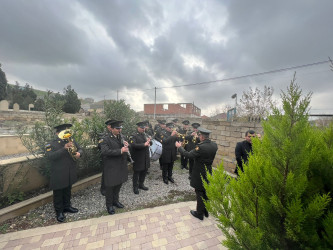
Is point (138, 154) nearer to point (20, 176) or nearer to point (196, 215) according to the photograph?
Answer: point (196, 215)

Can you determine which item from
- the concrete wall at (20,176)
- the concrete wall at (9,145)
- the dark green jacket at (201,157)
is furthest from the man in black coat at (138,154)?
the concrete wall at (9,145)

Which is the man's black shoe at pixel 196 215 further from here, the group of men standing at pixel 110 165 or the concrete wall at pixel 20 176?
the concrete wall at pixel 20 176

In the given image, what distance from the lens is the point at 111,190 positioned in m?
3.74

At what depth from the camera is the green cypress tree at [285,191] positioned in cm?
92

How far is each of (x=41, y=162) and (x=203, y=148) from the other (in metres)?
4.20

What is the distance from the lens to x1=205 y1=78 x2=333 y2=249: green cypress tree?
0.92m

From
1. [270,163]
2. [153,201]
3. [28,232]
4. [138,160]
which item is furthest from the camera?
[138,160]

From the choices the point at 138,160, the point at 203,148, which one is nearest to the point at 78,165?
the point at 138,160

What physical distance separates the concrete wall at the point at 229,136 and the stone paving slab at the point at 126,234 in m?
3.48

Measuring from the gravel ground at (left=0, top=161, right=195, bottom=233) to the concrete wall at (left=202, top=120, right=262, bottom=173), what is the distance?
6.65ft

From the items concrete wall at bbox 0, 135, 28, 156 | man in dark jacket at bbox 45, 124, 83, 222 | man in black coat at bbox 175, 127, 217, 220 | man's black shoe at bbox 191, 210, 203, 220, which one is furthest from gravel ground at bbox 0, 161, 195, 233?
concrete wall at bbox 0, 135, 28, 156

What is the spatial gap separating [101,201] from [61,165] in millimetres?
1581

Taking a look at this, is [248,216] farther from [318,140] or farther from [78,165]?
[78,165]

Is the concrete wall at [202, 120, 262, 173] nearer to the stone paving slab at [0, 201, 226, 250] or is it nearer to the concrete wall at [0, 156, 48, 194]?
the stone paving slab at [0, 201, 226, 250]
